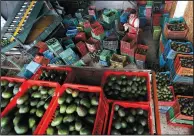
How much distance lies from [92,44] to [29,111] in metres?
3.10

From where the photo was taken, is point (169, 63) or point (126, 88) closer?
point (126, 88)

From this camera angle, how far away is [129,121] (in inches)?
92.3

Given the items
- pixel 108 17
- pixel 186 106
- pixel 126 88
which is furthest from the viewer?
pixel 108 17

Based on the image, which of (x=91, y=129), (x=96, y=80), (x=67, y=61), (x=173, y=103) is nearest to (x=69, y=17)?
(x=67, y=61)

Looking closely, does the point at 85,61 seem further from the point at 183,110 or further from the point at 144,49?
the point at 183,110

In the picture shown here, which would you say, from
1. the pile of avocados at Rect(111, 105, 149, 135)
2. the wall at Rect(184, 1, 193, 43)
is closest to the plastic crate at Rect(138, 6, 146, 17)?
the wall at Rect(184, 1, 193, 43)

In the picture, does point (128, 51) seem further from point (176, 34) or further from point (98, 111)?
point (98, 111)

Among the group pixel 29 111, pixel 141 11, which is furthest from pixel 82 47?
pixel 29 111

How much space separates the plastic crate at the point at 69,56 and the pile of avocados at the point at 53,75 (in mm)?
2018

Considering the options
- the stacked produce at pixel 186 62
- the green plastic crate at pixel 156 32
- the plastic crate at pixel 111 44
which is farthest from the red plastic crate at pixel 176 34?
the plastic crate at pixel 111 44

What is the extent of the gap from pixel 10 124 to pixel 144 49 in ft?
11.9

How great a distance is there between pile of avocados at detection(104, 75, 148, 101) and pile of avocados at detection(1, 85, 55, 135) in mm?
842

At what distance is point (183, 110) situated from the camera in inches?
140

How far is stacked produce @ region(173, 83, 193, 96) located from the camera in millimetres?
4055
